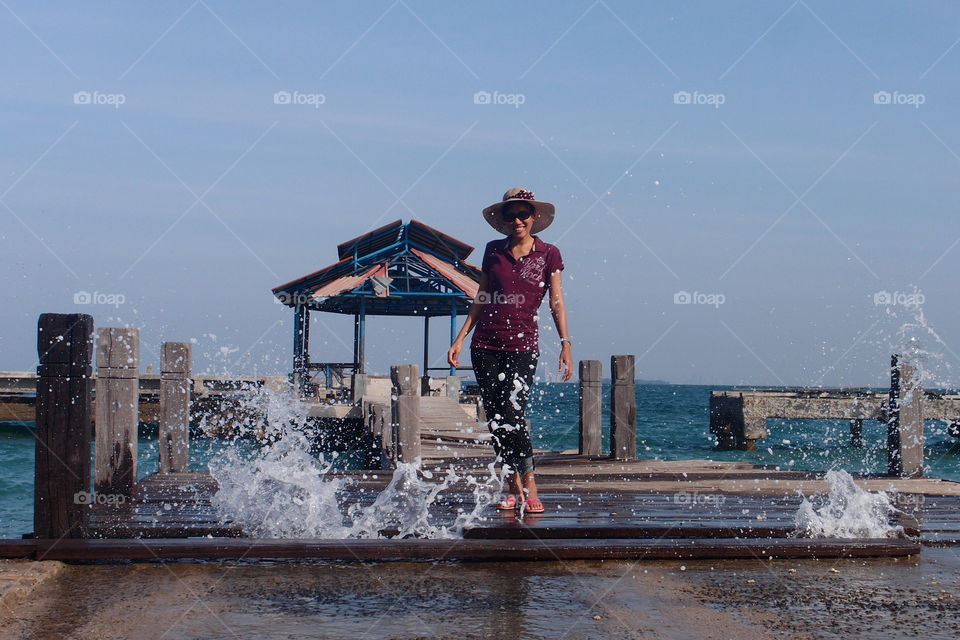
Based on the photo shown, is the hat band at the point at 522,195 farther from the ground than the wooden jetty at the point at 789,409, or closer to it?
farther from the ground

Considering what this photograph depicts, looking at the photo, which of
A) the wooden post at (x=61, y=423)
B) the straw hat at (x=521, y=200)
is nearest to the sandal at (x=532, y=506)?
the straw hat at (x=521, y=200)

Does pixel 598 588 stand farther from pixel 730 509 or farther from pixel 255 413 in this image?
pixel 255 413

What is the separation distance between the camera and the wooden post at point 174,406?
29.7ft

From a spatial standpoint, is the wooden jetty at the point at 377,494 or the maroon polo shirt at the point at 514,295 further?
the maroon polo shirt at the point at 514,295

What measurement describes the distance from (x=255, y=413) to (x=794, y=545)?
2444 centimetres

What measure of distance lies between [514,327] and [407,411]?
3773mm

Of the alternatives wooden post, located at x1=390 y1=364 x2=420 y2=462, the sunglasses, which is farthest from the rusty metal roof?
the sunglasses

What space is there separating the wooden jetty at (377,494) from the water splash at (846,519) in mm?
125

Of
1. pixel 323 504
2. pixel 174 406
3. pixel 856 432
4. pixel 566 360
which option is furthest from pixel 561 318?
pixel 856 432

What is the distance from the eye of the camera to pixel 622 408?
421 inches

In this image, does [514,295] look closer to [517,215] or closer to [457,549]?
[517,215]

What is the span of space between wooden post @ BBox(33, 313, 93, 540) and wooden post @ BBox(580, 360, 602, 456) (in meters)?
7.48

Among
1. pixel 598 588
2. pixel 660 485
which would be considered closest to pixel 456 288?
pixel 660 485

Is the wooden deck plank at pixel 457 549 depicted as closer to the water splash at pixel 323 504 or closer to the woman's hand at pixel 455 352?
the water splash at pixel 323 504
